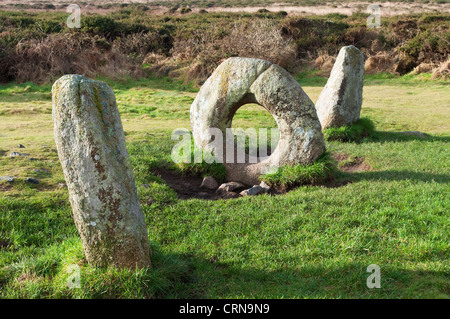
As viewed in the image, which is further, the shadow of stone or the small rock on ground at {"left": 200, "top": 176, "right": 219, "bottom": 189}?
the shadow of stone

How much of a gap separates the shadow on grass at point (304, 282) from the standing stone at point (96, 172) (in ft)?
1.93

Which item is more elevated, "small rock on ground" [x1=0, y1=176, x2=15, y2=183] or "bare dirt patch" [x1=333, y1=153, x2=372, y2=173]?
"small rock on ground" [x1=0, y1=176, x2=15, y2=183]

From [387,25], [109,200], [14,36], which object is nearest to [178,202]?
[109,200]

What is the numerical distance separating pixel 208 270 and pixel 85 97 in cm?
236

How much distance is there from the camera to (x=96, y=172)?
13.9ft

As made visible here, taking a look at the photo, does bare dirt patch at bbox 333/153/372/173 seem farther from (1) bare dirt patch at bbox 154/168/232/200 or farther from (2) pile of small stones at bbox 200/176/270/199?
(1) bare dirt patch at bbox 154/168/232/200

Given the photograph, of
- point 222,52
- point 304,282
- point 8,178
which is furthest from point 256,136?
point 222,52

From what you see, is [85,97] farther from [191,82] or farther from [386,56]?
[386,56]

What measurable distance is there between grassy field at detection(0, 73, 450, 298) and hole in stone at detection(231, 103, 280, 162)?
176cm

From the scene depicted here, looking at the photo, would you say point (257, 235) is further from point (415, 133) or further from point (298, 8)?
point (298, 8)

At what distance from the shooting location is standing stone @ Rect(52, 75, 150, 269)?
425cm

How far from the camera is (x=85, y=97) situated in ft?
13.9

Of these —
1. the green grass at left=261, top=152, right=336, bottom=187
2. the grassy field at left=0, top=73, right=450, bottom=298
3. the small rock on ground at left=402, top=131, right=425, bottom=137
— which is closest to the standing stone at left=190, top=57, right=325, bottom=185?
the green grass at left=261, top=152, right=336, bottom=187

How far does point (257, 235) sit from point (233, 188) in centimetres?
240
